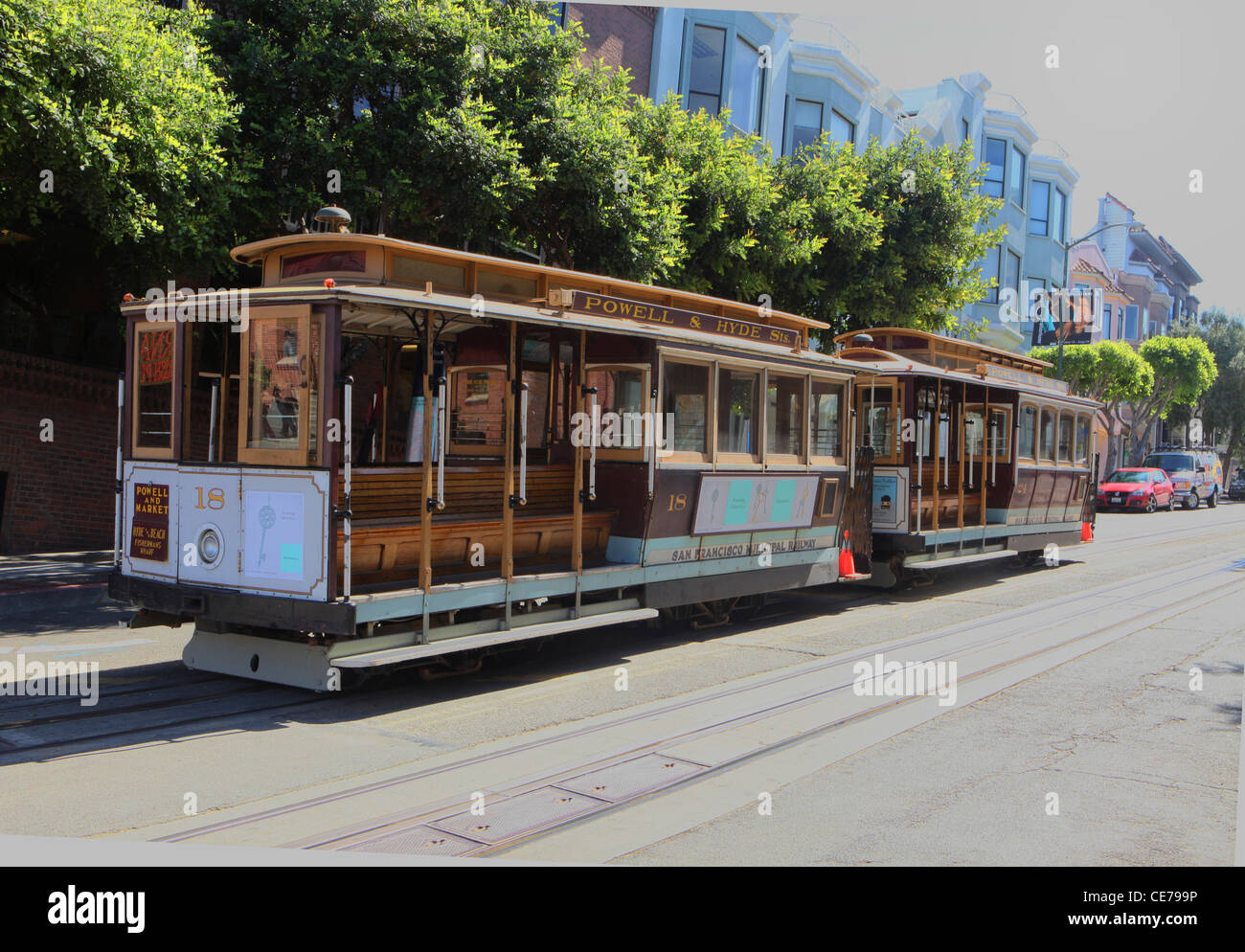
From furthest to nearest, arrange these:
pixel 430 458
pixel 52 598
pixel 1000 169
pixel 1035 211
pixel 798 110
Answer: pixel 1035 211 < pixel 1000 169 < pixel 798 110 < pixel 52 598 < pixel 430 458

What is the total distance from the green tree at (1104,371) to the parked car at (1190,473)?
2880 millimetres

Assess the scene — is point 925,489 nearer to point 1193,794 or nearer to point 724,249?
point 724,249

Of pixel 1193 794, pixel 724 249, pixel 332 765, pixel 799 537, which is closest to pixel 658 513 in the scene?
pixel 799 537

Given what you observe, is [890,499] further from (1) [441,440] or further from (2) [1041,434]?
(1) [441,440]

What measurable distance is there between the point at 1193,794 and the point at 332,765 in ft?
17.1

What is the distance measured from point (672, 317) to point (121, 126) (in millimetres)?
5799

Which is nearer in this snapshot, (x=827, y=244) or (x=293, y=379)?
(x=293, y=379)

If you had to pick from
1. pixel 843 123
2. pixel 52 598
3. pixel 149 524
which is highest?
pixel 843 123

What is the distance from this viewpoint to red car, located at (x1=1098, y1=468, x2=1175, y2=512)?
1476 inches

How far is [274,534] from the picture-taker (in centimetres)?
758

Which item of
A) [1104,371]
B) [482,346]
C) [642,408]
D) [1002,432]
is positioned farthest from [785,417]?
[1104,371]

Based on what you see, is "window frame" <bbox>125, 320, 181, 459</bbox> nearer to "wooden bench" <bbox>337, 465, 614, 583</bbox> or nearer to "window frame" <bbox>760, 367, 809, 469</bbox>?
"wooden bench" <bbox>337, 465, 614, 583</bbox>

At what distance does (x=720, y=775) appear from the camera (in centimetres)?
629

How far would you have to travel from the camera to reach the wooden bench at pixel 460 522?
808 centimetres
